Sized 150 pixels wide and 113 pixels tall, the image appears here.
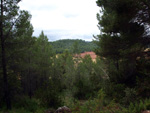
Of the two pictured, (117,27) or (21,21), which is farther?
(21,21)

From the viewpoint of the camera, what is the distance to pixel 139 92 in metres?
6.72

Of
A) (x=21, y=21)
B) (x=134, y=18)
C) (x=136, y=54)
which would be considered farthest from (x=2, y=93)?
(x=134, y=18)

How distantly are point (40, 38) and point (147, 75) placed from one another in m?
15.1

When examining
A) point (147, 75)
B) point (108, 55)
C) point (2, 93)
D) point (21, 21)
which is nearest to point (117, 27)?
point (108, 55)

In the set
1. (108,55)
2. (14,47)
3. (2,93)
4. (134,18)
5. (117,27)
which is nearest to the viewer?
(134,18)

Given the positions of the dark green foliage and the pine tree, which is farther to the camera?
the pine tree

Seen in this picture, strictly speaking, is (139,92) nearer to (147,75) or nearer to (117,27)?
(147,75)

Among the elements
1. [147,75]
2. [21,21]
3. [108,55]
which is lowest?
[147,75]

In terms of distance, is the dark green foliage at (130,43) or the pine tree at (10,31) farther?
the pine tree at (10,31)

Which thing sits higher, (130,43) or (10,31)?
(10,31)

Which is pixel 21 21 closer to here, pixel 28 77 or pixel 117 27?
pixel 117 27

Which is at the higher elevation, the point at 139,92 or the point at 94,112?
the point at 139,92

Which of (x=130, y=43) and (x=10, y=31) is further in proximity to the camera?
(x=10, y=31)

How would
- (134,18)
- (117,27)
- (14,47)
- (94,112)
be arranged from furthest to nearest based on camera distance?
(14,47), (117,27), (134,18), (94,112)
